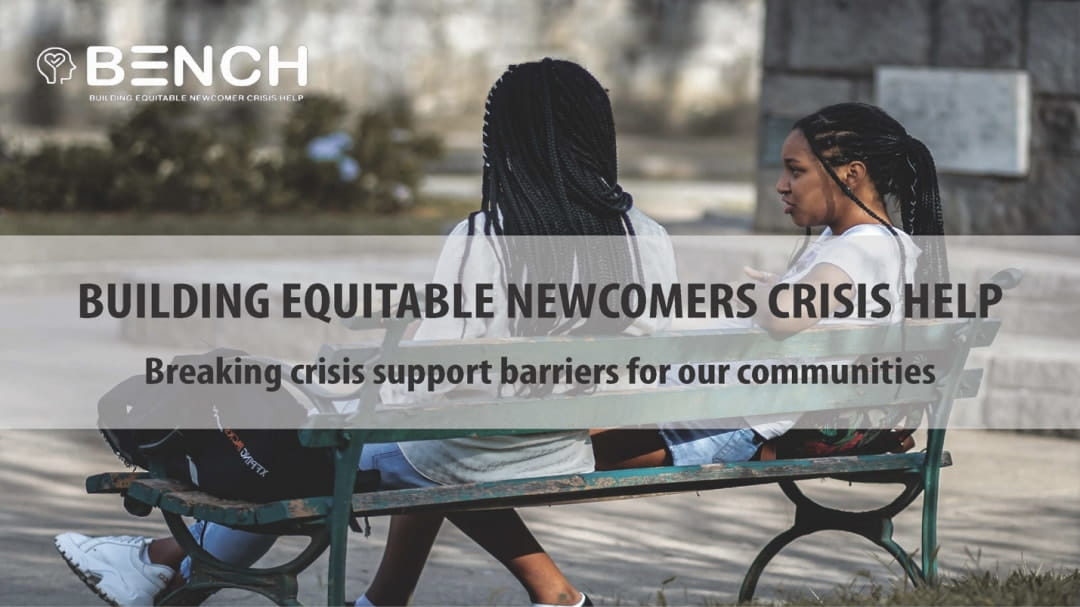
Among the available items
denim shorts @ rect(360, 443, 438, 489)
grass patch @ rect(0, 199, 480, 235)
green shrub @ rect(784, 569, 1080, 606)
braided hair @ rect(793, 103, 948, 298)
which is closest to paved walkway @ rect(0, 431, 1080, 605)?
green shrub @ rect(784, 569, 1080, 606)

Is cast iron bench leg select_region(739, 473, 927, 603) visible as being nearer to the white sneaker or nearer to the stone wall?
the white sneaker

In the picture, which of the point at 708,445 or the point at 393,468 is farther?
the point at 708,445

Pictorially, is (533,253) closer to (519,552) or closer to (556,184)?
(556,184)

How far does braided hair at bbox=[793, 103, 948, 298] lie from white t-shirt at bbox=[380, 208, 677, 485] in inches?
28.1

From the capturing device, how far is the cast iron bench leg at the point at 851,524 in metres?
4.13

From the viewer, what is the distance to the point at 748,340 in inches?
147

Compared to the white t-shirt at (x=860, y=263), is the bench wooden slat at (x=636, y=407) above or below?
below

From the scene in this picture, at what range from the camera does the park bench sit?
10.9 ft

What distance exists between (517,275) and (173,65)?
1901cm

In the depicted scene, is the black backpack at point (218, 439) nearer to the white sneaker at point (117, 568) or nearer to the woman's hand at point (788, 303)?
the white sneaker at point (117, 568)

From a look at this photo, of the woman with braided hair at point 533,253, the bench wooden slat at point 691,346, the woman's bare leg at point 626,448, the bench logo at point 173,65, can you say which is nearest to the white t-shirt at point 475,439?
the woman with braided hair at point 533,253

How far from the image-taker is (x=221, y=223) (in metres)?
14.0

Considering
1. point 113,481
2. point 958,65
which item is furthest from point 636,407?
point 958,65

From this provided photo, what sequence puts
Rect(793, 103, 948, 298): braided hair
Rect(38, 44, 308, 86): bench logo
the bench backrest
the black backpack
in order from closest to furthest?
the bench backrest, the black backpack, Rect(793, 103, 948, 298): braided hair, Rect(38, 44, 308, 86): bench logo
